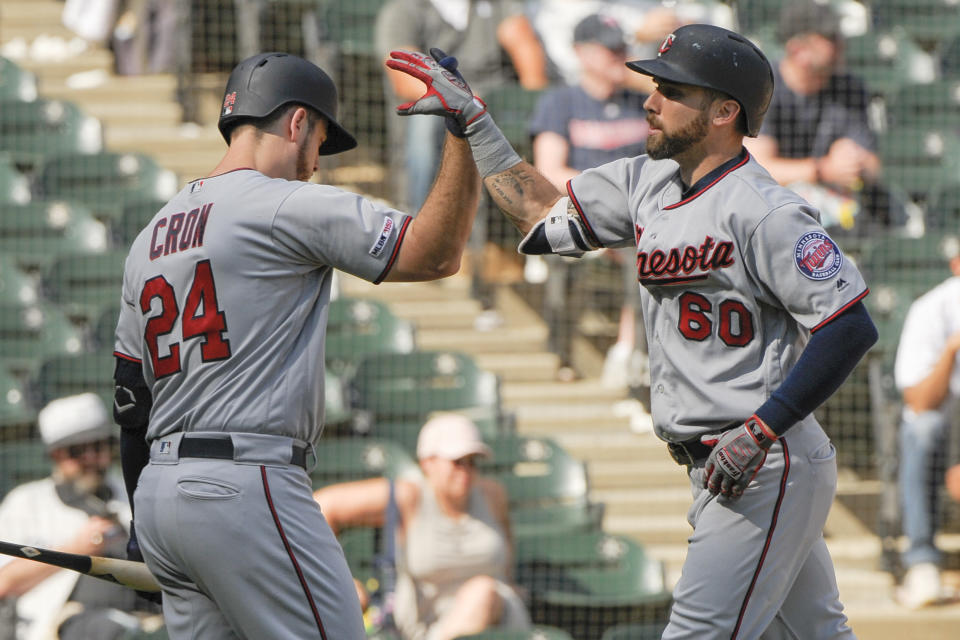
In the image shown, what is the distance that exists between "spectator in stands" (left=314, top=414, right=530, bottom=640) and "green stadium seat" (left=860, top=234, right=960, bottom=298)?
2.49 meters

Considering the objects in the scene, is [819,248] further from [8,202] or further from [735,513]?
[8,202]

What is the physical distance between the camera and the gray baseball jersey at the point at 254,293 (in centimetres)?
271

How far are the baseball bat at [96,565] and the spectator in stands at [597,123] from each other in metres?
3.97

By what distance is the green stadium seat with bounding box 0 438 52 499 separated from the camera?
209 inches

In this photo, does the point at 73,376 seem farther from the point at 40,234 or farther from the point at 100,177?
the point at 100,177

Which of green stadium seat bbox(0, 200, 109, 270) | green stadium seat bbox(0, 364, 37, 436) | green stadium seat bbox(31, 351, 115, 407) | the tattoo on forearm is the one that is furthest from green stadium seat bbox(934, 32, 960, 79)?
the tattoo on forearm

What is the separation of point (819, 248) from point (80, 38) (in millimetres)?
7082

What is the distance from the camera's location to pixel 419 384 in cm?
613

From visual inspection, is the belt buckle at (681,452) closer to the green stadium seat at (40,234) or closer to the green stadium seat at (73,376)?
the green stadium seat at (73,376)

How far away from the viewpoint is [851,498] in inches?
255

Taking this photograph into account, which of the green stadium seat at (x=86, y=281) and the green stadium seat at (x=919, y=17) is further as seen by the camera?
the green stadium seat at (x=919, y=17)

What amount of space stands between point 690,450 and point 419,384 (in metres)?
3.32

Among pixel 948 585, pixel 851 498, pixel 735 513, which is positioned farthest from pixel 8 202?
pixel 735 513

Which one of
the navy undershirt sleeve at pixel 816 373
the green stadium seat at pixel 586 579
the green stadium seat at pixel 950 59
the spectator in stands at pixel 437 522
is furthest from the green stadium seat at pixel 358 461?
the green stadium seat at pixel 950 59
